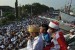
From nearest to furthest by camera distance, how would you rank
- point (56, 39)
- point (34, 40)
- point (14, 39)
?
point (34, 40) → point (56, 39) → point (14, 39)

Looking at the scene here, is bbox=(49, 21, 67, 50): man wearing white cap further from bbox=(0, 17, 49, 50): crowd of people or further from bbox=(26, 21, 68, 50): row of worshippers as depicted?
bbox=(0, 17, 49, 50): crowd of people

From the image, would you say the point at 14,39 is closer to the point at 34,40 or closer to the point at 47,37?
the point at 47,37

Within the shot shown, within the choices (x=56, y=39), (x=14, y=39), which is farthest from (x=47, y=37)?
(x=14, y=39)

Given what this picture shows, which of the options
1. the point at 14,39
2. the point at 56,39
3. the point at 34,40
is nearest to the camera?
the point at 34,40

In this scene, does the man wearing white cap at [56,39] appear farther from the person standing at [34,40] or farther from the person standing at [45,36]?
the person standing at [34,40]

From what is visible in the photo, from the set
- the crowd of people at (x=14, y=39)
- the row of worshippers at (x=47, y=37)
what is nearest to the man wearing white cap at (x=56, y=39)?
the row of worshippers at (x=47, y=37)

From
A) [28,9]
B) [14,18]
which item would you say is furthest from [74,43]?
[28,9]

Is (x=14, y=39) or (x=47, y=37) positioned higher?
(x=47, y=37)

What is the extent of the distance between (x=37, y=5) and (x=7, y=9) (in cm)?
2174

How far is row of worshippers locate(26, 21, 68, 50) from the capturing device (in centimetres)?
551

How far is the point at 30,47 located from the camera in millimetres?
5504

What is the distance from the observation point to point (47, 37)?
19.7 feet

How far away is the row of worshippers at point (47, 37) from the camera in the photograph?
18.1 ft

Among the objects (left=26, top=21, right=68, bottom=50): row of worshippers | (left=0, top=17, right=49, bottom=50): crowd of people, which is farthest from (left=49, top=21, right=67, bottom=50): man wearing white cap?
(left=0, top=17, right=49, bottom=50): crowd of people
